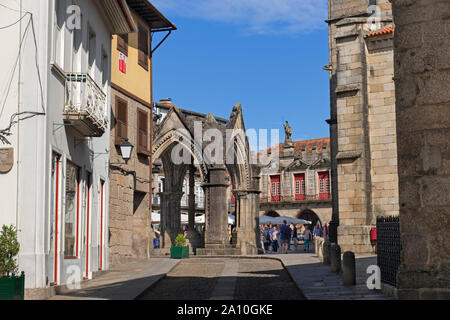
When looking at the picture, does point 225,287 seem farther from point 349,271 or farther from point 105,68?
point 105,68

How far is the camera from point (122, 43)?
21078 millimetres

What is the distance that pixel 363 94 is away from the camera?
22656 millimetres

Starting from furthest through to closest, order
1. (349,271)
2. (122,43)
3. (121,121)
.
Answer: (122,43) < (121,121) < (349,271)

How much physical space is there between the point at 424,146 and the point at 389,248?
2.17 meters

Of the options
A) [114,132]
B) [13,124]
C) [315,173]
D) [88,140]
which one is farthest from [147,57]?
[315,173]

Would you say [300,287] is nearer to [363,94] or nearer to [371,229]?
[371,229]

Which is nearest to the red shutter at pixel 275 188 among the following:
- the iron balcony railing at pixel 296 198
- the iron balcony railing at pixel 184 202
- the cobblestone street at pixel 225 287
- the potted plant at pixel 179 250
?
the iron balcony railing at pixel 296 198

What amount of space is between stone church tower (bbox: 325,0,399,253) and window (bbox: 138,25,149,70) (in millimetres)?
6955

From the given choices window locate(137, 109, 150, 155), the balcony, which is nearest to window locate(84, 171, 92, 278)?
the balcony

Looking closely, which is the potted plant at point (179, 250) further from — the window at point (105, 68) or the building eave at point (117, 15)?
the building eave at point (117, 15)

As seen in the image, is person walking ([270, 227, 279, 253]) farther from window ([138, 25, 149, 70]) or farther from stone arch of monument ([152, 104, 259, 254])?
window ([138, 25, 149, 70])

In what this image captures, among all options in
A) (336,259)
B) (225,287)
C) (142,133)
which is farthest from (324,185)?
(225,287)

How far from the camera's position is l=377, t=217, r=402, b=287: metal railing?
9.48 meters

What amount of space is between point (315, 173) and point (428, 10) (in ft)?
175
